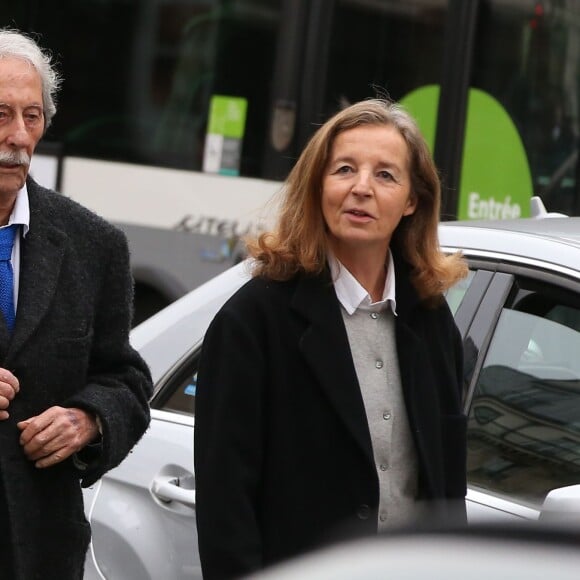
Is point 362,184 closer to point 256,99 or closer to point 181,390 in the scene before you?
point 181,390

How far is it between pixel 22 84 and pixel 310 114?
211 inches

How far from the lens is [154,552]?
3361 mm

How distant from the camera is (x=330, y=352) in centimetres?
258

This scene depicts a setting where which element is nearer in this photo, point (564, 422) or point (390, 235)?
point (390, 235)

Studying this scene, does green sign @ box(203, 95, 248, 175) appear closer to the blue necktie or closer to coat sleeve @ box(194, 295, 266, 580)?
the blue necktie

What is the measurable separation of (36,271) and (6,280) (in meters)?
0.06

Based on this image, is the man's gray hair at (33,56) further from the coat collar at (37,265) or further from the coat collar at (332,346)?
the coat collar at (332,346)

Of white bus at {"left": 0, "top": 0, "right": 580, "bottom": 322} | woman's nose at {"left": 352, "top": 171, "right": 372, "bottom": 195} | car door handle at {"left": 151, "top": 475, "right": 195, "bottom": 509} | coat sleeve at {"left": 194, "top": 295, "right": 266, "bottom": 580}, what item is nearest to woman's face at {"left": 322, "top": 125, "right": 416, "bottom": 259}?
woman's nose at {"left": 352, "top": 171, "right": 372, "bottom": 195}

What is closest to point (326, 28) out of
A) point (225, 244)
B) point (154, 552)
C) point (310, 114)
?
point (310, 114)

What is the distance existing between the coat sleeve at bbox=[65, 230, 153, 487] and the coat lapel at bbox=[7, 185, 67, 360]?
0.11 m

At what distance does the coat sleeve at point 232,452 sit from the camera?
8.29ft

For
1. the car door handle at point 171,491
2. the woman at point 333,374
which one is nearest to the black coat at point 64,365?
the woman at point 333,374

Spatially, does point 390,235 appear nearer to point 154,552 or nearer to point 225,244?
point 154,552

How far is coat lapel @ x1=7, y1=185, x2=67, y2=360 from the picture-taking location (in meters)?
2.73
